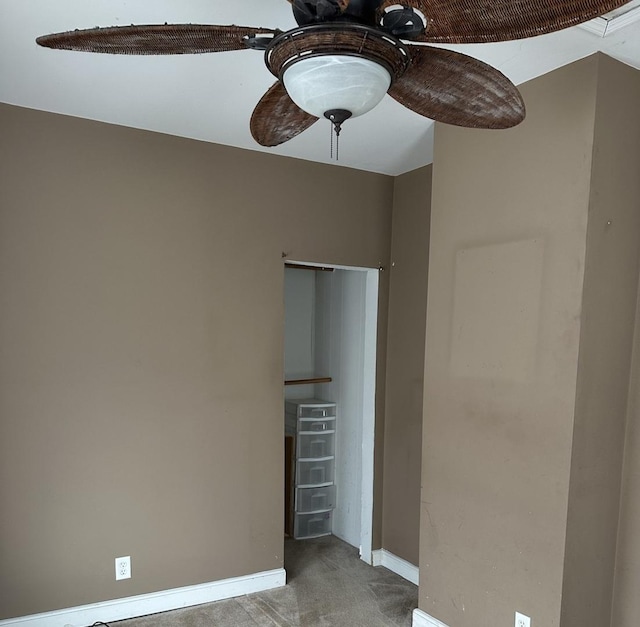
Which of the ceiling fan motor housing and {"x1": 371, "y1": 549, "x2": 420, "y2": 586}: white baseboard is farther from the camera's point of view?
{"x1": 371, "y1": 549, "x2": 420, "y2": 586}: white baseboard

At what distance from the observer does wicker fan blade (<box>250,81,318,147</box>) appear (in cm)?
142

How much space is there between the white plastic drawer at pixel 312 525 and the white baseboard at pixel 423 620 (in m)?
1.39

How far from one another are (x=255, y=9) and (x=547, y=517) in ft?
6.80

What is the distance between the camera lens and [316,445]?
13.0 feet

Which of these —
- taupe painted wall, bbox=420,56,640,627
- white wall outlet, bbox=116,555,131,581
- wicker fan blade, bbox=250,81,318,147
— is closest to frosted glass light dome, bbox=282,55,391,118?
wicker fan blade, bbox=250,81,318,147

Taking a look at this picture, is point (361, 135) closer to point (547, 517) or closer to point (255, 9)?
point (255, 9)

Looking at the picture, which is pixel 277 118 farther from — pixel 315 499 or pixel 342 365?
pixel 315 499

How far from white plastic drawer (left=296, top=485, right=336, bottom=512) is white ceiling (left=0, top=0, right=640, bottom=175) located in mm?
2378

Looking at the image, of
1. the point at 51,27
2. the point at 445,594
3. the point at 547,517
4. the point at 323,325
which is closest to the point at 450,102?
the point at 51,27

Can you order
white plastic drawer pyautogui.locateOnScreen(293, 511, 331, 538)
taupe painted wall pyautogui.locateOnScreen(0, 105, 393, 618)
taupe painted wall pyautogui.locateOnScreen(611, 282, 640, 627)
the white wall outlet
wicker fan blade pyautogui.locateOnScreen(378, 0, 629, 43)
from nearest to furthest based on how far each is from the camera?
wicker fan blade pyautogui.locateOnScreen(378, 0, 629, 43)
taupe painted wall pyautogui.locateOnScreen(611, 282, 640, 627)
taupe painted wall pyautogui.locateOnScreen(0, 105, 393, 618)
the white wall outlet
white plastic drawer pyautogui.locateOnScreen(293, 511, 331, 538)

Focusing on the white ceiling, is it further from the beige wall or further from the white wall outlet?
the white wall outlet

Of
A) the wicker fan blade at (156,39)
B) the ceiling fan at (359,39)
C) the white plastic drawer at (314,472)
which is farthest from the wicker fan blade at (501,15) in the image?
the white plastic drawer at (314,472)

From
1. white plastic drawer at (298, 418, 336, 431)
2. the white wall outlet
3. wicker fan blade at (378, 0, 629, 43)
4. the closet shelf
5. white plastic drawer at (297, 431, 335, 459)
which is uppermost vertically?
wicker fan blade at (378, 0, 629, 43)

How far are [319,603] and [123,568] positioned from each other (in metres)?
1.06
